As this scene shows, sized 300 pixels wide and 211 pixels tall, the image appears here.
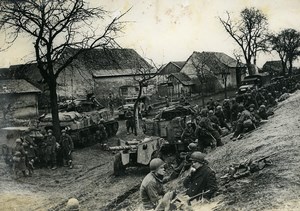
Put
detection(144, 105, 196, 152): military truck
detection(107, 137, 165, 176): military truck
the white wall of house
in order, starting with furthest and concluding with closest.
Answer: the white wall of house, detection(144, 105, 196, 152): military truck, detection(107, 137, 165, 176): military truck

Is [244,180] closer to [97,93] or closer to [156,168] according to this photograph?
[156,168]

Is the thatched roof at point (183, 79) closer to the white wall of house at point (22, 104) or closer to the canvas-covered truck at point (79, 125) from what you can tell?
the white wall of house at point (22, 104)

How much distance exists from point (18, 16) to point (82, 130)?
589 cm

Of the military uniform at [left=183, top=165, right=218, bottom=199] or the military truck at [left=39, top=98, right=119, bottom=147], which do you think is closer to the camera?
the military uniform at [left=183, top=165, right=218, bottom=199]

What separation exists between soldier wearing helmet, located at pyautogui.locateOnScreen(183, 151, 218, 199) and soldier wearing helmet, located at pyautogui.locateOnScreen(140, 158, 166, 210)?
43.2 inches

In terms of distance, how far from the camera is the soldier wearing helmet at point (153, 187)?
20.7 feet

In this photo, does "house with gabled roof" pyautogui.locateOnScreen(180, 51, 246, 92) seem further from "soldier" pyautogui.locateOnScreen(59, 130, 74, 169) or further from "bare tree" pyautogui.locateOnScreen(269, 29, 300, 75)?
"soldier" pyautogui.locateOnScreen(59, 130, 74, 169)

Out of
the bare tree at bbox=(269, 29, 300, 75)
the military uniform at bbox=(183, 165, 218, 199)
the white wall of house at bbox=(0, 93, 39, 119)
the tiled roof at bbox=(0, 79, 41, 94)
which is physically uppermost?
the bare tree at bbox=(269, 29, 300, 75)

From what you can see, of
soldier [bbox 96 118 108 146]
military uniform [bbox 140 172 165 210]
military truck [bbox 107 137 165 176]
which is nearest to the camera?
military uniform [bbox 140 172 165 210]

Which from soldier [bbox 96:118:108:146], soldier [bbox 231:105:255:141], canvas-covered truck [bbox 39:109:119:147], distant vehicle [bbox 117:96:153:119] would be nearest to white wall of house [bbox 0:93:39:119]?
distant vehicle [bbox 117:96:153:119]

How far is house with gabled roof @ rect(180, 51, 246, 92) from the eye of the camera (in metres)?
44.4

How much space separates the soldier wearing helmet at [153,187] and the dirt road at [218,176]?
4.78 feet

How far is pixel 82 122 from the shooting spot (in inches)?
745

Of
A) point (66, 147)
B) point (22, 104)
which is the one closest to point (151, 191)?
point (66, 147)
